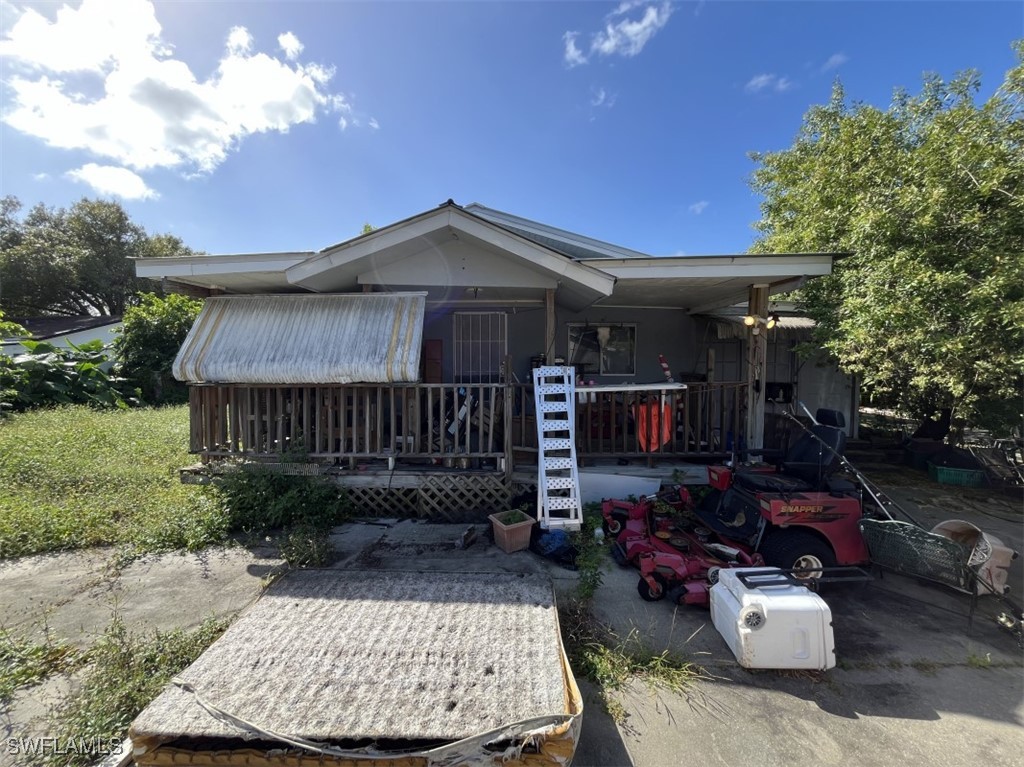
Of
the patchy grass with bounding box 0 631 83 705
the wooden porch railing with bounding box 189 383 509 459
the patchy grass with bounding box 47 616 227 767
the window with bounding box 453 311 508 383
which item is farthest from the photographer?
the window with bounding box 453 311 508 383

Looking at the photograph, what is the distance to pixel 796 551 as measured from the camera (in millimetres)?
3469

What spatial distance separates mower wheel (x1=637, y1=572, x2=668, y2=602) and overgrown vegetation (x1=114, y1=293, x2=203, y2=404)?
53.1 feet

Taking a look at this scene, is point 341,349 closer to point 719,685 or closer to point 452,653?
point 452,653

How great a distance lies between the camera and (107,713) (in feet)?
6.97

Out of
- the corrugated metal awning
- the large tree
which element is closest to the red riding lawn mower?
the large tree

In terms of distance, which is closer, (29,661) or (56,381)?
(29,661)

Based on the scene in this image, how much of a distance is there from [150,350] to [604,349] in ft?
49.9

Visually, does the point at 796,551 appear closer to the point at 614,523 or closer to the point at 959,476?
the point at 614,523

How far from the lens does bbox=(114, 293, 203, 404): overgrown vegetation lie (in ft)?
43.9

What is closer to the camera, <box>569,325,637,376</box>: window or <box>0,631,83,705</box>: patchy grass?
<box>0,631,83,705</box>: patchy grass

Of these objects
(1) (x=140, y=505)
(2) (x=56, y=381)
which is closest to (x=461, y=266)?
(1) (x=140, y=505)

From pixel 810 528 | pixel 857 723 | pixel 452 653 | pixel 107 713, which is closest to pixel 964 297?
pixel 810 528

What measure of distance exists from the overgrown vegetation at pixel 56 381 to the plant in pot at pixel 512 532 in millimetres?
12394

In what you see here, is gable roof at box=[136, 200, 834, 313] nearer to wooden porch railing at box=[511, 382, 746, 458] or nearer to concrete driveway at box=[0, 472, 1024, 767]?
wooden porch railing at box=[511, 382, 746, 458]
